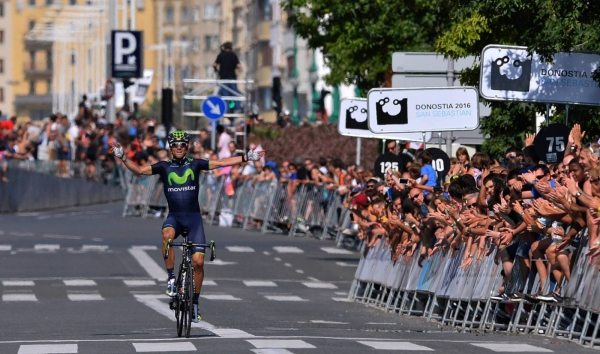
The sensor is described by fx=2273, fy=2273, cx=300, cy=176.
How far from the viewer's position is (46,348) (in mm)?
18344

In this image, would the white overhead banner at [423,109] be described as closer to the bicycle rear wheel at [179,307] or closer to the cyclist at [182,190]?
the cyclist at [182,190]

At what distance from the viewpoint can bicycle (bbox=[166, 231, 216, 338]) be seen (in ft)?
65.6

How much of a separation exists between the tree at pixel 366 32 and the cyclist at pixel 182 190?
1701 cm

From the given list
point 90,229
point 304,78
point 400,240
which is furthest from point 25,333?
point 304,78

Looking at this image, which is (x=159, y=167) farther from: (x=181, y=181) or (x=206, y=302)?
(x=206, y=302)

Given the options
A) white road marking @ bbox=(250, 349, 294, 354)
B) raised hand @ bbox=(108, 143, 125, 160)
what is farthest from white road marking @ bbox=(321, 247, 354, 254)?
white road marking @ bbox=(250, 349, 294, 354)

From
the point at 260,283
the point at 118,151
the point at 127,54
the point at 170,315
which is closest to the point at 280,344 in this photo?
the point at 118,151

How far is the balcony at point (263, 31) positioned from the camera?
118m

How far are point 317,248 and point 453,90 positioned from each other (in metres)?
11.5

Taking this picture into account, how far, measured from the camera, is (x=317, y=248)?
38.8 meters

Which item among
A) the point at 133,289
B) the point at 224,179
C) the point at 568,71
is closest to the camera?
the point at 568,71

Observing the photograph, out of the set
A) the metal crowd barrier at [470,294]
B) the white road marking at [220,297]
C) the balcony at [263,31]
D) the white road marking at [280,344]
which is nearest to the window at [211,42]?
the balcony at [263,31]

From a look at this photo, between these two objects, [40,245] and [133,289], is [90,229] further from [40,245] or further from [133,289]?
[133,289]

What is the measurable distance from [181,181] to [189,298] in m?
1.21
